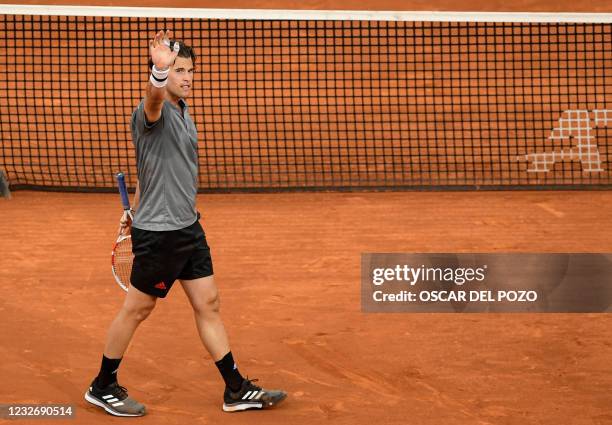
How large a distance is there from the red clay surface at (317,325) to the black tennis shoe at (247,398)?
0.19ft

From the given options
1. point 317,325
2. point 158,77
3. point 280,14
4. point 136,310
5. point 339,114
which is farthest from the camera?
point 339,114

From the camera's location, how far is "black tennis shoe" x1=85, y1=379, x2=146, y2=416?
20.0 ft

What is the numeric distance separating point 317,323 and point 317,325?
0.14 ft

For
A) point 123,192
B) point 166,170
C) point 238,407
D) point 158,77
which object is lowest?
point 238,407

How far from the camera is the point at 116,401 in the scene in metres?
6.09

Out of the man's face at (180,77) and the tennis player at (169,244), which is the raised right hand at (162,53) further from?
the man's face at (180,77)

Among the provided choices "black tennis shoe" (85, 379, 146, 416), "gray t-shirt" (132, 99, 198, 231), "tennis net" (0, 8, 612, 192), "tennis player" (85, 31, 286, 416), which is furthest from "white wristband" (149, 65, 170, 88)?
"tennis net" (0, 8, 612, 192)

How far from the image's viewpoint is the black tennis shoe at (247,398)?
6164 mm

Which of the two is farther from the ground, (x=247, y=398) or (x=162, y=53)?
(x=162, y=53)

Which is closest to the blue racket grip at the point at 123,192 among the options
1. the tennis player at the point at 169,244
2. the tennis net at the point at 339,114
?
the tennis player at the point at 169,244

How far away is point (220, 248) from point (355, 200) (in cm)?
204

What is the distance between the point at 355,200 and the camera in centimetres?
1116

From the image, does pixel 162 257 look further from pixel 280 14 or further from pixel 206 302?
pixel 280 14

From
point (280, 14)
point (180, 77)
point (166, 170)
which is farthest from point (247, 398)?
point (280, 14)
